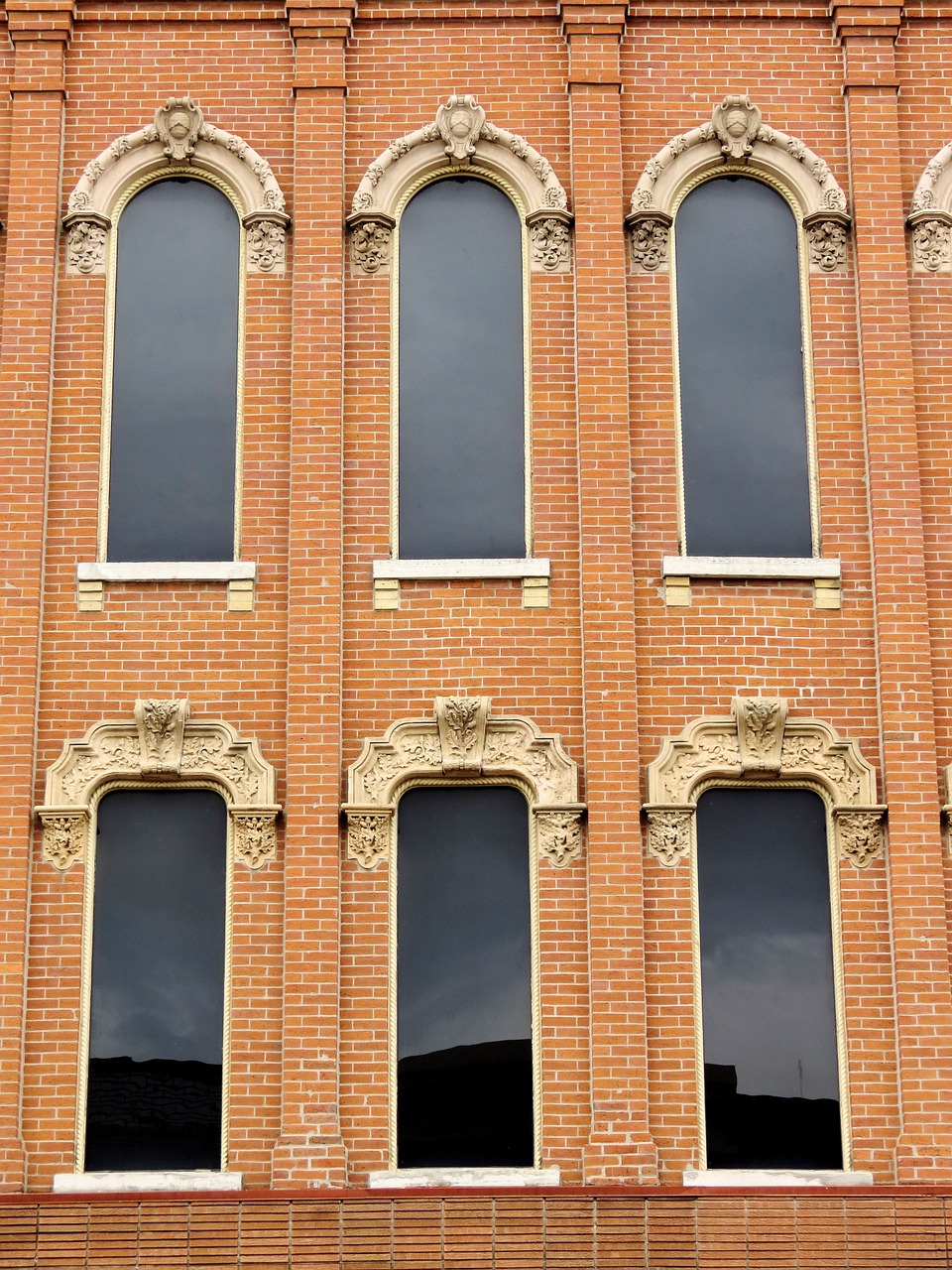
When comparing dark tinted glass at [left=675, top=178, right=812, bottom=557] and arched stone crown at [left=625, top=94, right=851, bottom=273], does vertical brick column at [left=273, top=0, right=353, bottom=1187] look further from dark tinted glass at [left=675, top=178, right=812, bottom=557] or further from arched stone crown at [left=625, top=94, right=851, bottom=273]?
dark tinted glass at [left=675, top=178, right=812, bottom=557]

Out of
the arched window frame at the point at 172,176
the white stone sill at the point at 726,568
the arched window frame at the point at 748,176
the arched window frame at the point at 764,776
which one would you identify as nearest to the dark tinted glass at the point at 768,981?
the arched window frame at the point at 764,776

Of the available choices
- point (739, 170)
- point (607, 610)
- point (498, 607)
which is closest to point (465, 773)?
point (498, 607)

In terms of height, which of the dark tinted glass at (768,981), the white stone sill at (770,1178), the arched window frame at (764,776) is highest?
the arched window frame at (764,776)

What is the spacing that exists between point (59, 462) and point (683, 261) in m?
5.64

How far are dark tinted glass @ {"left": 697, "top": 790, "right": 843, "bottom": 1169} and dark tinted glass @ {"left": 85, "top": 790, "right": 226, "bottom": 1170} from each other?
3.92 metres

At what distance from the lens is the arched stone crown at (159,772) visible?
1678 cm

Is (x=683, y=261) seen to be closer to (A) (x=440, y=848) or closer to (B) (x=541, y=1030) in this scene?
(A) (x=440, y=848)

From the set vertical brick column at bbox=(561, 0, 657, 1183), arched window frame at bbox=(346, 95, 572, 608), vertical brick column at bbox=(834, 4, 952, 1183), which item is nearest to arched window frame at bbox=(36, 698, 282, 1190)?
vertical brick column at bbox=(561, 0, 657, 1183)

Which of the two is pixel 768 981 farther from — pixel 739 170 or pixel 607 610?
pixel 739 170

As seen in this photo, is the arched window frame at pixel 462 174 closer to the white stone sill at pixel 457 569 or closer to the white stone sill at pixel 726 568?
the white stone sill at pixel 457 569

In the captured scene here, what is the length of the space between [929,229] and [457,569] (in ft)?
16.9

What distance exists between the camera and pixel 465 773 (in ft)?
55.7

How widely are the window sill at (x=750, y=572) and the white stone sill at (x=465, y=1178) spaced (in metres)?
4.67

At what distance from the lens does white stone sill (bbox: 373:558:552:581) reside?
17219 mm
